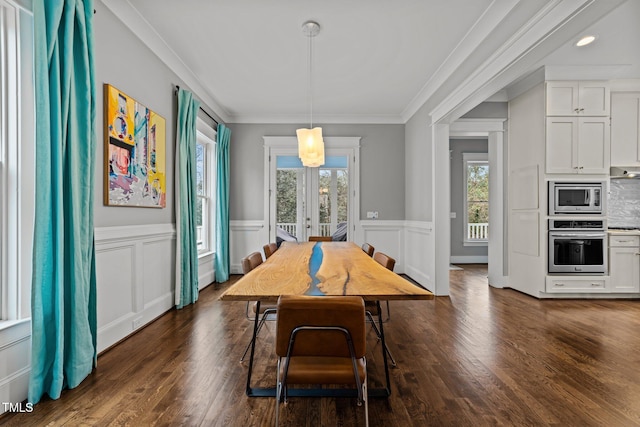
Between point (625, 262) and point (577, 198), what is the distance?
1.01 metres

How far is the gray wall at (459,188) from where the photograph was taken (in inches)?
301

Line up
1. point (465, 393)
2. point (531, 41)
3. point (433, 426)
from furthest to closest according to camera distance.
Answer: point (531, 41) → point (465, 393) → point (433, 426)

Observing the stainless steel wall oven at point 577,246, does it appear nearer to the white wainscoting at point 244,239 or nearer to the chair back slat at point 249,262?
the chair back slat at point 249,262

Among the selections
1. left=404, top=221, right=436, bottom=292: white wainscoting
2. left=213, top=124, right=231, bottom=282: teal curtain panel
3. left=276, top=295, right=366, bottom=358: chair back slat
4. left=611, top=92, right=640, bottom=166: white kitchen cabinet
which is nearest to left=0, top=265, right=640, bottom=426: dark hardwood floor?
left=276, top=295, right=366, bottom=358: chair back slat

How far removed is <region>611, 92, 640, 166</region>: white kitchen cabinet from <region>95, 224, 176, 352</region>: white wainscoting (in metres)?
5.68

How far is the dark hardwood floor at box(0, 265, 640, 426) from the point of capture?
5.87ft

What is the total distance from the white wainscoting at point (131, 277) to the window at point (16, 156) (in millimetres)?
553

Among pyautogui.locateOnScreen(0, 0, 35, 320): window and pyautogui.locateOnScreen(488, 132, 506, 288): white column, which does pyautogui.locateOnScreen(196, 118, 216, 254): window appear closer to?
pyautogui.locateOnScreen(0, 0, 35, 320): window

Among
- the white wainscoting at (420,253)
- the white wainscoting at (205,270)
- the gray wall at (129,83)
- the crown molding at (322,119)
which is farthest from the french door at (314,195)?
the gray wall at (129,83)

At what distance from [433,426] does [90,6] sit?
10.7ft

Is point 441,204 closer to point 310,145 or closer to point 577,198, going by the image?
point 577,198

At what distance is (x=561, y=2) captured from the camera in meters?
2.14

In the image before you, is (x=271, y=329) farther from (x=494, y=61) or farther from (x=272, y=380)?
(x=494, y=61)

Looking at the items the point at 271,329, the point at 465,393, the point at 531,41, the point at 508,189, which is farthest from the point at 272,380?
the point at 508,189
